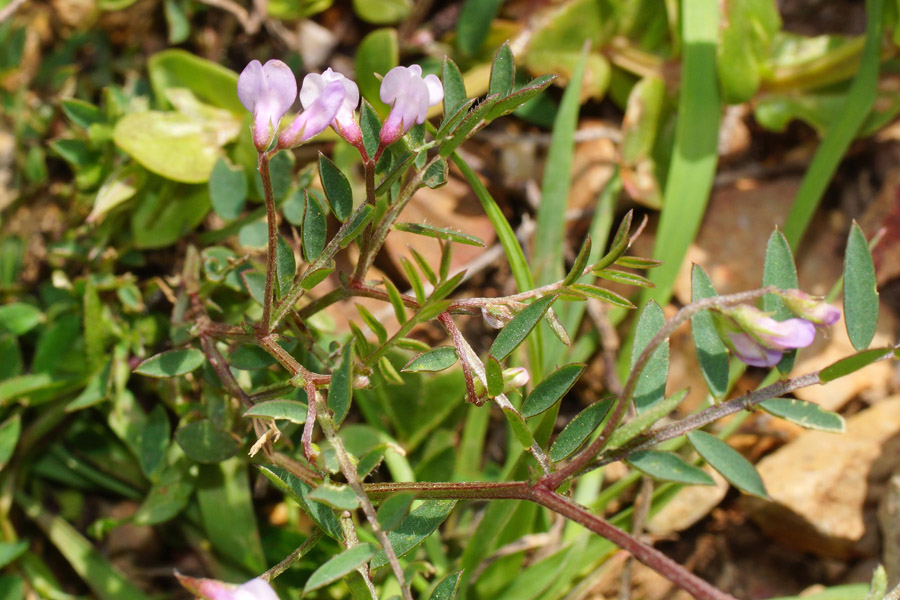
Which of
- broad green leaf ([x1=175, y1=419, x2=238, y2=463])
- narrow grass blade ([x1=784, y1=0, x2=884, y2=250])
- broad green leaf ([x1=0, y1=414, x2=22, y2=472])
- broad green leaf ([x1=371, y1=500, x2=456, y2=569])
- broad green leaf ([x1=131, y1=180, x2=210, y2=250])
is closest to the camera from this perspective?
broad green leaf ([x1=371, y1=500, x2=456, y2=569])

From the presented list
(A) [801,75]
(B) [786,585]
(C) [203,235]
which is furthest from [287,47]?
(B) [786,585]

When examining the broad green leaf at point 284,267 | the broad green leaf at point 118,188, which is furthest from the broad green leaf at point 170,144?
the broad green leaf at point 284,267

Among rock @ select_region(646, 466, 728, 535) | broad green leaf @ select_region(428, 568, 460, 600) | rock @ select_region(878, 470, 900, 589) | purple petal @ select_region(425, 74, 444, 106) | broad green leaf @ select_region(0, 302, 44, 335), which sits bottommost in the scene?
rock @ select_region(646, 466, 728, 535)

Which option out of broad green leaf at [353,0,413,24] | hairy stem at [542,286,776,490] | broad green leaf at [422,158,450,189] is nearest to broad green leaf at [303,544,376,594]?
hairy stem at [542,286,776,490]

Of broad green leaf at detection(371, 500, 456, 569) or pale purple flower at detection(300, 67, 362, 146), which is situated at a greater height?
pale purple flower at detection(300, 67, 362, 146)

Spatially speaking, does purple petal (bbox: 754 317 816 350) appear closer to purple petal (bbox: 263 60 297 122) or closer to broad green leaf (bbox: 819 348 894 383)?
broad green leaf (bbox: 819 348 894 383)

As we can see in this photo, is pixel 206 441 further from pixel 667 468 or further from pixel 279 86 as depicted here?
pixel 667 468

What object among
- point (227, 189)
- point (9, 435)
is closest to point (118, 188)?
point (227, 189)
